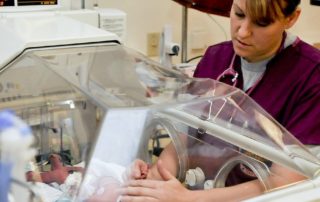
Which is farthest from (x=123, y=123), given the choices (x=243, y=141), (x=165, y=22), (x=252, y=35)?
(x=165, y=22)

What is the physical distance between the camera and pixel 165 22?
2512 millimetres

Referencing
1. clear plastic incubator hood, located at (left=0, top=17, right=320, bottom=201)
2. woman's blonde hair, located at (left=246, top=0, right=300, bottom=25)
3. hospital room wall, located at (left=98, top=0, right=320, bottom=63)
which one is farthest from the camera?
hospital room wall, located at (left=98, top=0, right=320, bottom=63)

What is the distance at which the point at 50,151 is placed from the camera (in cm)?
121

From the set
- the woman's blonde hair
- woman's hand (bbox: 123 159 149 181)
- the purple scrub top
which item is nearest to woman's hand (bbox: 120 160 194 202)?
woman's hand (bbox: 123 159 149 181)

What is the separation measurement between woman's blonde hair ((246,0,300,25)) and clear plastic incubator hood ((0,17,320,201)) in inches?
8.0

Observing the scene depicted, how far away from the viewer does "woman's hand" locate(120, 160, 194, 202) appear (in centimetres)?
99

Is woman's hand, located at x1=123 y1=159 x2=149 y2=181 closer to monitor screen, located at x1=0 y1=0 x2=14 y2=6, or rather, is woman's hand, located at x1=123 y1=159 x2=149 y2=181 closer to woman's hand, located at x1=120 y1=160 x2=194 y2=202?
woman's hand, located at x1=120 y1=160 x2=194 y2=202

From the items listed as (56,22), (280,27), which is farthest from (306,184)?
(56,22)

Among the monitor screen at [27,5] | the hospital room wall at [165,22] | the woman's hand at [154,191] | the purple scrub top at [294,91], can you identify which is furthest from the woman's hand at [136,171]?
the hospital room wall at [165,22]

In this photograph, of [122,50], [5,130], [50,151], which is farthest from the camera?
[122,50]

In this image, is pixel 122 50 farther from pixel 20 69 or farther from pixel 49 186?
pixel 49 186

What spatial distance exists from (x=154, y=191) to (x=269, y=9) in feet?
1.74

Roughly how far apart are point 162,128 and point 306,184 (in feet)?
1.18

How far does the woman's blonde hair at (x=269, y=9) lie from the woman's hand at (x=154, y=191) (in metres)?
0.47
